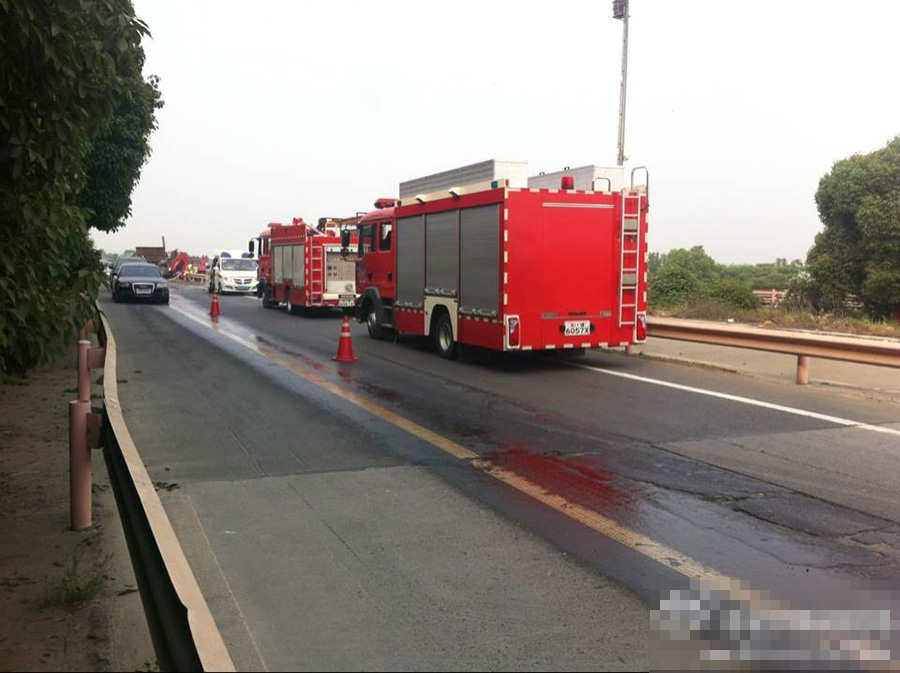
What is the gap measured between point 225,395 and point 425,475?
4.80 m

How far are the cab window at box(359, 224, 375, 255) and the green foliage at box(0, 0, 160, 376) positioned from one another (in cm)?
1252

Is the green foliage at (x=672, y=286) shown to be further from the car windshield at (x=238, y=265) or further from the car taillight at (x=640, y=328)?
the car windshield at (x=238, y=265)

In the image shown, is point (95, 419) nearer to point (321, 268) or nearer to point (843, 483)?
point (843, 483)

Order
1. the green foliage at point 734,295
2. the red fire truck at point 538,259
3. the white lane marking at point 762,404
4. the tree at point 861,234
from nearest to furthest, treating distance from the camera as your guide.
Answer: the white lane marking at point 762,404, the red fire truck at point 538,259, the tree at point 861,234, the green foliage at point 734,295

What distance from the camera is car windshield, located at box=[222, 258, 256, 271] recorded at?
1567 inches

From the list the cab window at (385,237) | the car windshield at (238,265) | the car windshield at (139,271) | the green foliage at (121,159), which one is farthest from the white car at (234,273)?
the cab window at (385,237)

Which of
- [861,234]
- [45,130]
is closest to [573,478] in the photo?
[45,130]

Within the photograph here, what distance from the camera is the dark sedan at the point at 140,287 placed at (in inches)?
1240

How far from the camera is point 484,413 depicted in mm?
9695

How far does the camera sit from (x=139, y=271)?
3291 centimetres

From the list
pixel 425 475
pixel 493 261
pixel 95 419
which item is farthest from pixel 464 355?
pixel 95 419

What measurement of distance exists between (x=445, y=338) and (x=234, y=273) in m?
26.8

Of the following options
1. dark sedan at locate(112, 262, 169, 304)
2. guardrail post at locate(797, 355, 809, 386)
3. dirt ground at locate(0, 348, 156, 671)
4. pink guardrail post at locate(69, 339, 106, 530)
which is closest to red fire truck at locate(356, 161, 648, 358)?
guardrail post at locate(797, 355, 809, 386)

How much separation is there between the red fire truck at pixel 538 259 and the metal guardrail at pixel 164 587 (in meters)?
9.03
